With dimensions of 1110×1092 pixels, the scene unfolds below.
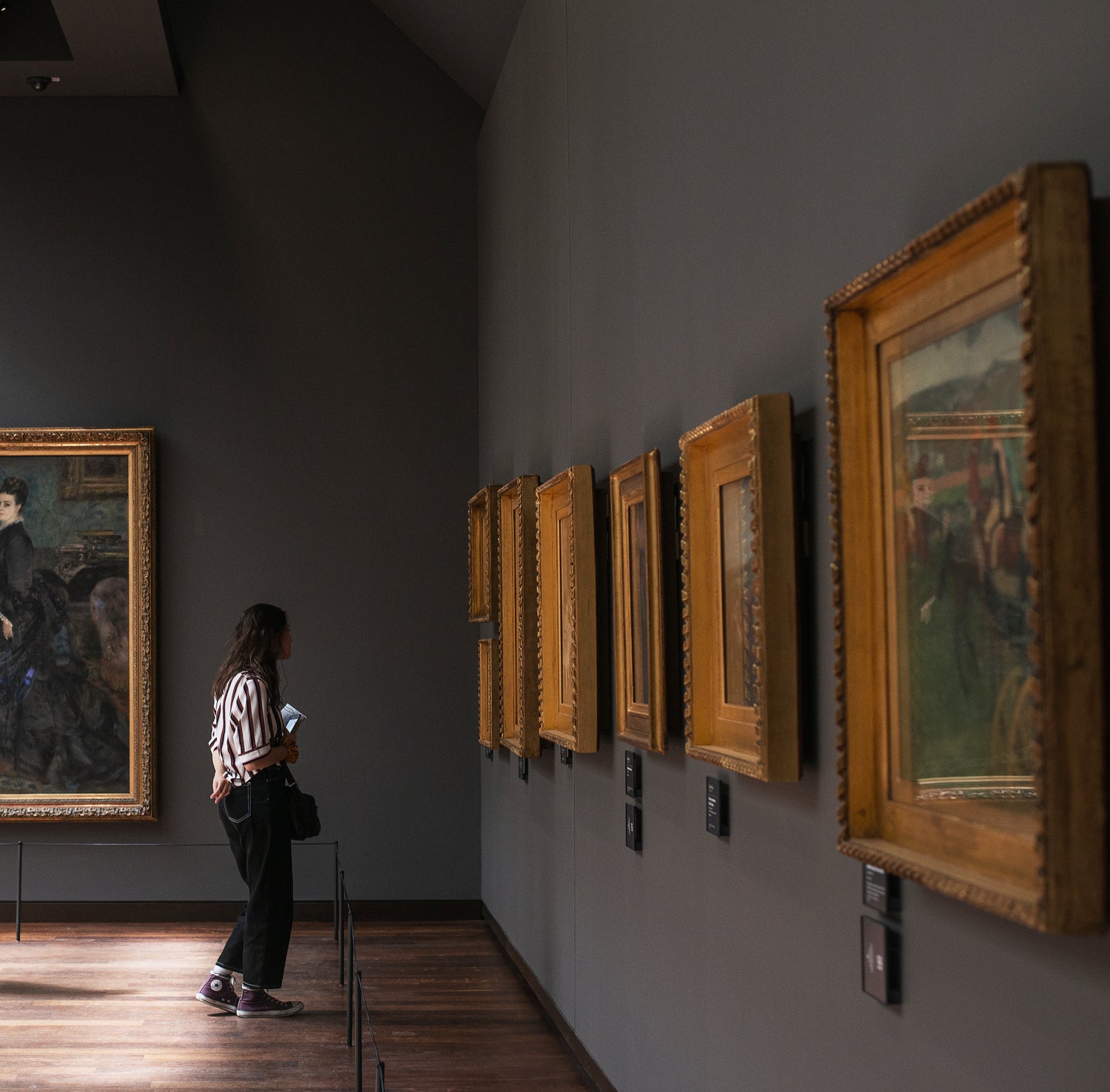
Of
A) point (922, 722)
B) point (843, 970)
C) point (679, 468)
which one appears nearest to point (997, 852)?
point (922, 722)

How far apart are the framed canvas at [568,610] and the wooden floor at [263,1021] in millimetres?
1670

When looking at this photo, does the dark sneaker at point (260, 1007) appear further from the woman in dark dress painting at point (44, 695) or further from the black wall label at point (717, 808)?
the black wall label at point (717, 808)

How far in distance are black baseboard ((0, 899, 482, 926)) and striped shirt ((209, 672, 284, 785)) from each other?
3.09m

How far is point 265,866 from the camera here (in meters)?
7.21

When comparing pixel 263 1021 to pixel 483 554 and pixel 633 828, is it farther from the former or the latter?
pixel 483 554

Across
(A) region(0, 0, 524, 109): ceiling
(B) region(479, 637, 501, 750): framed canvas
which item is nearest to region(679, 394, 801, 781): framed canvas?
(B) region(479, 637, 501, 750): framed canvas

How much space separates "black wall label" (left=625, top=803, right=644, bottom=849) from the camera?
512cm

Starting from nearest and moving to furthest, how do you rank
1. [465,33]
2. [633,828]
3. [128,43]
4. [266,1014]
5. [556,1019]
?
1. [633,828]
2. [556,1019]
3. [266,1014]
4. [465,33]
5. [128,43]

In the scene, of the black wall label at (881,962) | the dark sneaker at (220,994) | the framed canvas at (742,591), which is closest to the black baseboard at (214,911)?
the dark sneaker at (220,994)

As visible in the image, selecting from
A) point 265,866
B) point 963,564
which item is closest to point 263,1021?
point 265,866

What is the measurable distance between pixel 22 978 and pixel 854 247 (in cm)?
734

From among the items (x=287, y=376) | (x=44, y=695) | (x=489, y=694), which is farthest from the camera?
(x=287, y=376)

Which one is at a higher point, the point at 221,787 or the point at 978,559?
the point at 978,559

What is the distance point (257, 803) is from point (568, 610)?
227cm
